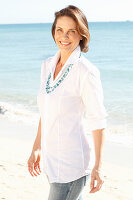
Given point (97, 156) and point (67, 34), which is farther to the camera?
point (67, 34)

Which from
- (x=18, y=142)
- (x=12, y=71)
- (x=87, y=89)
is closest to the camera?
(x=87, y=89)

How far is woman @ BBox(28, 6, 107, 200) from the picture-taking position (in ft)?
6.59

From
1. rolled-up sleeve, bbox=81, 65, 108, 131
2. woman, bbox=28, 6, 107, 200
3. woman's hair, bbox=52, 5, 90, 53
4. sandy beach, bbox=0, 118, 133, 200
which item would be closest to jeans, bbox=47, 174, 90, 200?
woman, bbox=28, 6, 107, 200

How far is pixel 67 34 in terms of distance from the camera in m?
2.12

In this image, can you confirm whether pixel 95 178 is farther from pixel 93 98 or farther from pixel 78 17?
pixel 78 17

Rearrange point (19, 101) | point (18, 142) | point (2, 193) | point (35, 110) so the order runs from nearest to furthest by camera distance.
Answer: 1. point (2, 193)
2. point (18, 142)
3. point (35, 110)
4. point (19, 101)

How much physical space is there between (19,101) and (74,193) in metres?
10.6

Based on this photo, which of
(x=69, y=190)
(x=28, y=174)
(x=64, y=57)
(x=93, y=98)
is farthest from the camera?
(x=28, y=174)

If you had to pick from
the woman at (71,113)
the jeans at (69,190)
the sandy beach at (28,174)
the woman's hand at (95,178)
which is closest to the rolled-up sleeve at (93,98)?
the woman at (71,113)

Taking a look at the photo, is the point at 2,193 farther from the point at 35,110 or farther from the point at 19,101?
the point at 19,101

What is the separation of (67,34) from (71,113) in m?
0.46

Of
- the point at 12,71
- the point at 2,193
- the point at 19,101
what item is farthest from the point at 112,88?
the point at 2,193

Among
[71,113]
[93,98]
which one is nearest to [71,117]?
[71,113]

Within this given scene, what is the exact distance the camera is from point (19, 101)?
1256 centimetres
